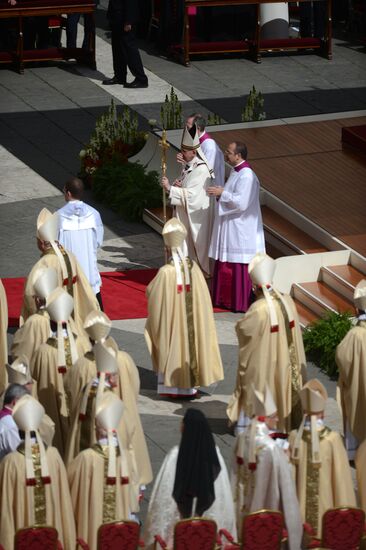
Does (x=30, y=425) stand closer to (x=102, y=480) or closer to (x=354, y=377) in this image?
(x=102, y=480)

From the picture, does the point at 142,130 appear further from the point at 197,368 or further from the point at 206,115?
the point at 197,368

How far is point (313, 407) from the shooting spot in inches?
451

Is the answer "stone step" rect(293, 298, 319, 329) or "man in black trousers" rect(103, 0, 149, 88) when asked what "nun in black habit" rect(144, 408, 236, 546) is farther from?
"man in black trousers" rect(103, 0, 149, 88)

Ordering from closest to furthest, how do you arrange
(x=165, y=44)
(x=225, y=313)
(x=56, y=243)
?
(x=56, y=243)
(x=225, y=313)
(x=165, y=44)

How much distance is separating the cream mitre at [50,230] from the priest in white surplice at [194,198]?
93.2 inches

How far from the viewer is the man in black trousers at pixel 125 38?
2369cm

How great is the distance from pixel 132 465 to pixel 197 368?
3338mm

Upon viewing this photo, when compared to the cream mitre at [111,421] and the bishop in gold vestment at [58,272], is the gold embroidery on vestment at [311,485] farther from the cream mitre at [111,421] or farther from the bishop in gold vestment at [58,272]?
the bishop in gold vestment at [58,272]

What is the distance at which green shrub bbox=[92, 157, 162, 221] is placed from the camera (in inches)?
781

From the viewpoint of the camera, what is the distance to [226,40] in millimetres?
26594

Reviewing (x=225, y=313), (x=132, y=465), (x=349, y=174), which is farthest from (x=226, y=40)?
(x=132, y=465)

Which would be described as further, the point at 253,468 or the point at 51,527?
the point at 253,468

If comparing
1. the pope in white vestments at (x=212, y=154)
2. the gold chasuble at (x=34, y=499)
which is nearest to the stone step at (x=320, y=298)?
the pope in white vestments at (x=212, y=154)

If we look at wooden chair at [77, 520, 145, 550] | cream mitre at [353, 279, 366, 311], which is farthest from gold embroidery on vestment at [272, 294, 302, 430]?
wooden chair at [77, 520, 145, 550]
